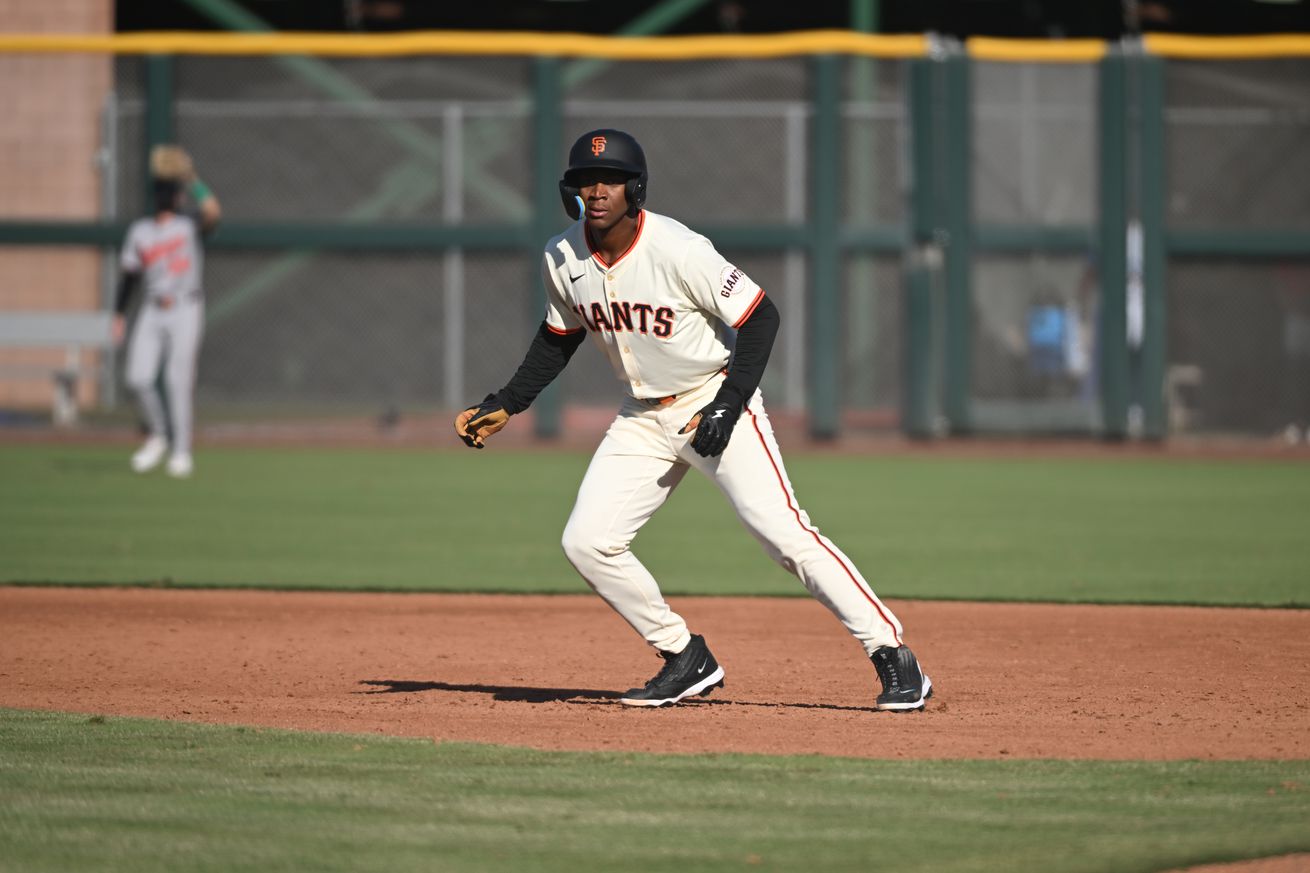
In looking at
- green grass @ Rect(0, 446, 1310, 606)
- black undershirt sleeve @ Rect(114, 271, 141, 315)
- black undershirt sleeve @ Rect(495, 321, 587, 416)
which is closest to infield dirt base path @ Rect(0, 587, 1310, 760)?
green grass @ Rect(0, 446, 1310, 606)

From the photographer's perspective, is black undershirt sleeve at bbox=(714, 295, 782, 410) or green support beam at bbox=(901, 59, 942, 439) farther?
green support beam at bbox=(901, 59, 942, 439)

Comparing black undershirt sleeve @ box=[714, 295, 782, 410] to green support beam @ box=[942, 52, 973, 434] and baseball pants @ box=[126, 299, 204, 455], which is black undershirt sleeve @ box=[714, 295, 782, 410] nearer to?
baseball pants @ box=[126, 299, 204, 455]

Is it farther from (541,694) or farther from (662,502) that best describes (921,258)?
(662,502)

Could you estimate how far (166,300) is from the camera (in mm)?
13906

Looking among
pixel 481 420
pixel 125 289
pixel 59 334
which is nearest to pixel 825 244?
pixel 125 289

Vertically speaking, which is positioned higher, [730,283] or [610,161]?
[610,161]

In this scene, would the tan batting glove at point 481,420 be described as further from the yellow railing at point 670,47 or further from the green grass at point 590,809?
the yellow railing at point 670,47

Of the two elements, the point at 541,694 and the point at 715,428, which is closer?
the point at 715,428

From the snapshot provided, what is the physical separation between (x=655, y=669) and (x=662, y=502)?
52.8 inches

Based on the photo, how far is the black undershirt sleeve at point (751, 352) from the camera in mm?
5551

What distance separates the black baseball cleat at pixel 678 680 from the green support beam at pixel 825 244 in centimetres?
1190

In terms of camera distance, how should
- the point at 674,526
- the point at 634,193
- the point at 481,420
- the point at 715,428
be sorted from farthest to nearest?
the point at 674,526, the point at 481,420, the point at 634,193, the point at 715,428

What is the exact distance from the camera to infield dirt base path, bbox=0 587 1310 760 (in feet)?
18.1

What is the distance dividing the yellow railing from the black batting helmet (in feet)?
40.3
